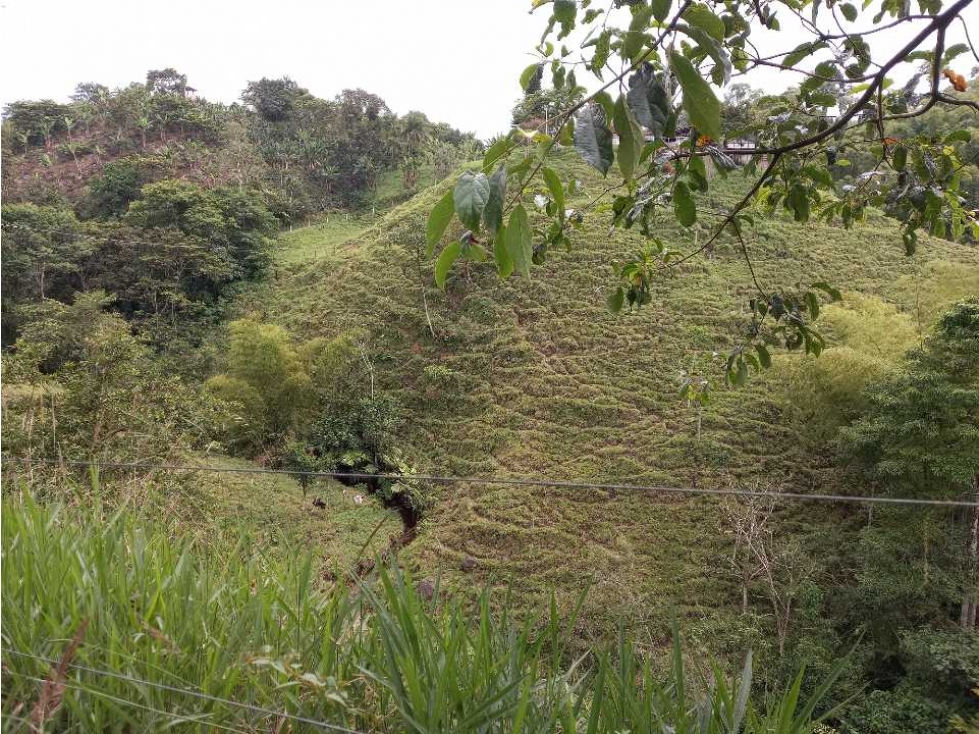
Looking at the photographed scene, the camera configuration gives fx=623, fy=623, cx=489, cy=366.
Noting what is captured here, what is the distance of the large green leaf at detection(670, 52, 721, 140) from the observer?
1.44ft

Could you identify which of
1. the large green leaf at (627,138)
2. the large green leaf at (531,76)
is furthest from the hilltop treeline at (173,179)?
the large green leaf at (627,138)

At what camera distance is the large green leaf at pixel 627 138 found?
1.51 feet

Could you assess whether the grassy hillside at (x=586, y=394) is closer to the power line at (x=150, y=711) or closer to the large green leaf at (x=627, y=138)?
the power line at (x=150, y=711)

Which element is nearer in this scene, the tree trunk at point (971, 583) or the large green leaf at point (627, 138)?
the large green leaf at point (627, 138)

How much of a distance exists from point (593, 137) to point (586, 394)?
10781 mm

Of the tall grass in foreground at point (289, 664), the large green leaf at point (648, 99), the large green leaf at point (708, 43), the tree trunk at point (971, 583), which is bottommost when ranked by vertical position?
the tree trunk at point (971, 583)

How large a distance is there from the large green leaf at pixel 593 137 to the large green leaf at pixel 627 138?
0.02 m

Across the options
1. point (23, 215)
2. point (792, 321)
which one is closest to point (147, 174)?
point (23, 215)

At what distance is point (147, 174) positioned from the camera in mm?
16922

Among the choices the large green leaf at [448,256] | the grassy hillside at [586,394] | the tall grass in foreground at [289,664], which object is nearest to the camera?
the large green leaf at [448,256]

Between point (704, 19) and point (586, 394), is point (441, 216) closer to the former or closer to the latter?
point (704, 19)

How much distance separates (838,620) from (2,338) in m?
15.6

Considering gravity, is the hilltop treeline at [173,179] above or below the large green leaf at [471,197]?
above

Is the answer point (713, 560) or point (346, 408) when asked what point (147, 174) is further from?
point (713, 560)
